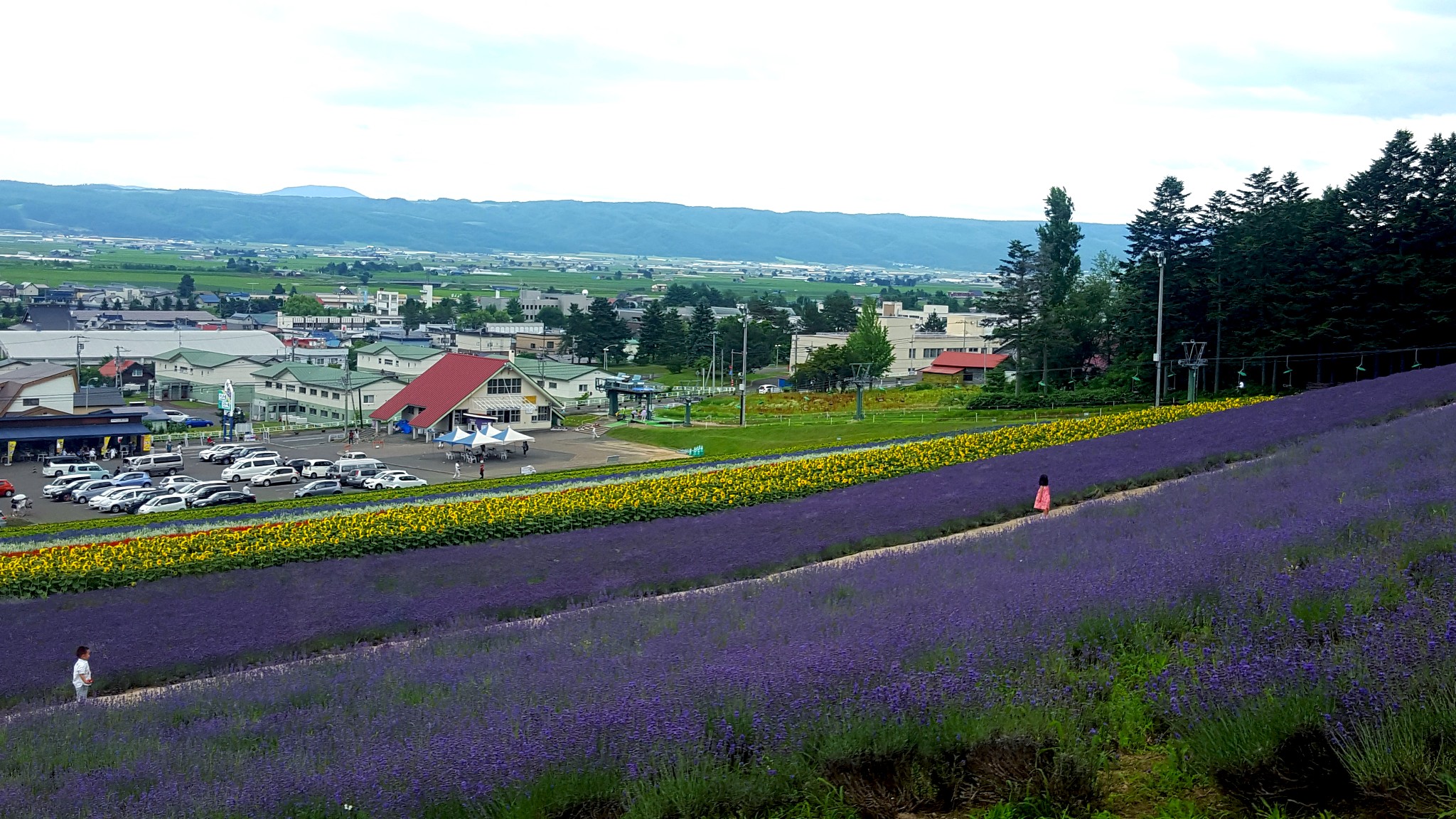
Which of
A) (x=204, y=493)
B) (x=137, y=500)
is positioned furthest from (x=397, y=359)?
(x=204, y=493)

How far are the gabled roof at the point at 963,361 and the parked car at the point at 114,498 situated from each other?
7054 cm

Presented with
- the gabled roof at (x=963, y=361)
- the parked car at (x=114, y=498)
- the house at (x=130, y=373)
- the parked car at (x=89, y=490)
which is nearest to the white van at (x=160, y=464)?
the parked car at (x=89, y=490)

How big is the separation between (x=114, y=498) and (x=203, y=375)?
59402mm

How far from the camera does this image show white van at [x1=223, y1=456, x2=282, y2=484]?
1881 inches

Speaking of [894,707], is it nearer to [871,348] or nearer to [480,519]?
[480,519]

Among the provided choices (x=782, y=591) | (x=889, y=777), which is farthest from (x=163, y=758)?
(x=782, y=591)

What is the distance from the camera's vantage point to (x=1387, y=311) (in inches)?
1874

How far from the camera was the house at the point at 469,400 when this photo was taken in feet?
211

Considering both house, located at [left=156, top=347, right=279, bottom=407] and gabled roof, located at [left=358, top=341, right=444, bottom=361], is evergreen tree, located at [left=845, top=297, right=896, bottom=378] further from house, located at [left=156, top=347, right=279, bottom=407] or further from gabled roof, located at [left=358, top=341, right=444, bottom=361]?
house, located at [left=156, top=347, right=279, bottom=407]

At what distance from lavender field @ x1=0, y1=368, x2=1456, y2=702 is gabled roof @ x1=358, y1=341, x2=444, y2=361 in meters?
74.0

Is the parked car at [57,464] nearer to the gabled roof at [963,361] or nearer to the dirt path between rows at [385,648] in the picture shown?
the dirt path between rows at [385,648]

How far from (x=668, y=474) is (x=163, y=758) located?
1022 inches

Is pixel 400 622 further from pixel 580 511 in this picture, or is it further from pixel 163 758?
pixel 580 511

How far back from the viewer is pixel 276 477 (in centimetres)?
4775
